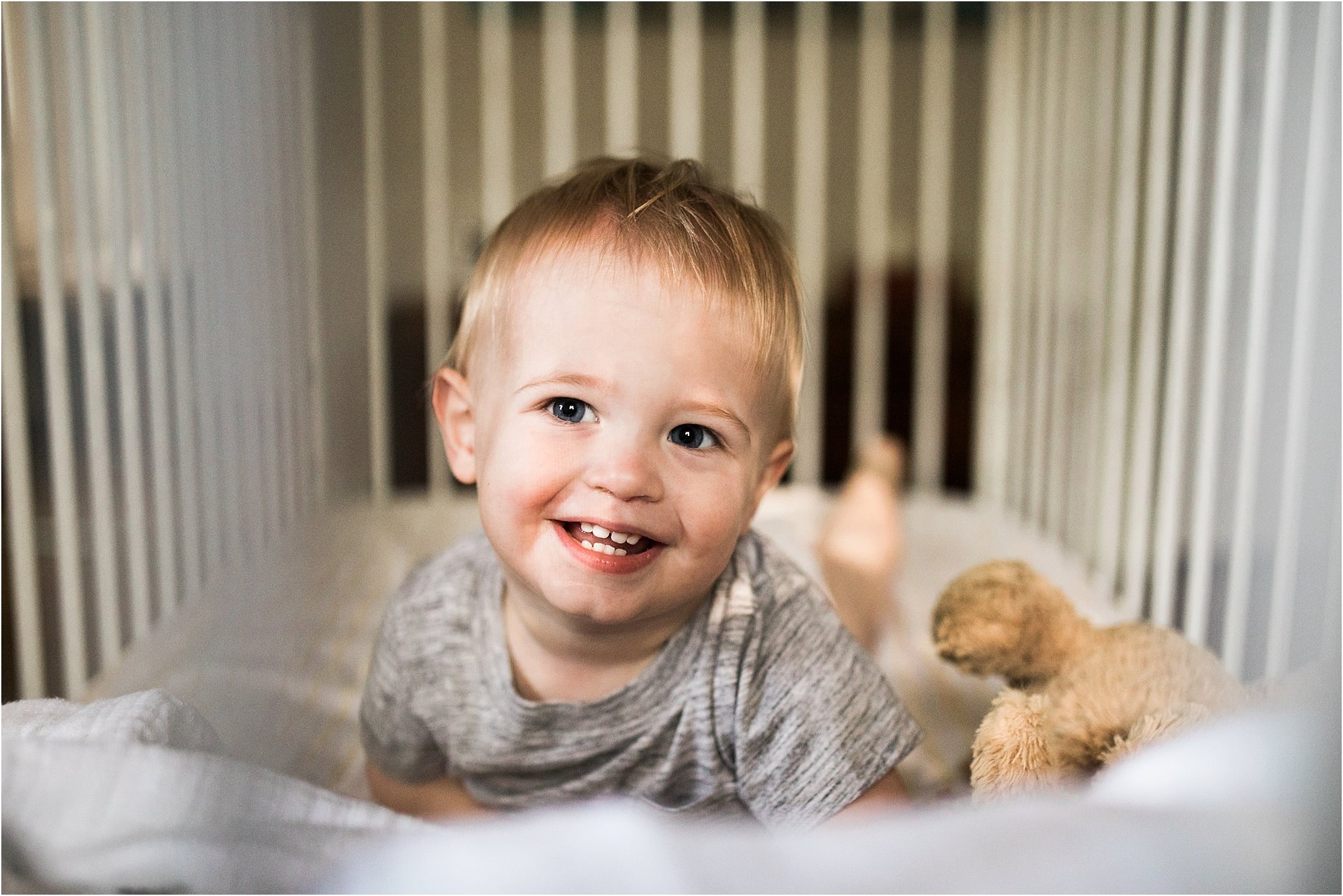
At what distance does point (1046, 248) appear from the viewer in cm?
141

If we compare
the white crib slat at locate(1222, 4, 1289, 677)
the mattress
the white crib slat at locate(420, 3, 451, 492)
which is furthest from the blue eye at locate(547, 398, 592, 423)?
the white crib slat at locate(420, 3, 451, 492)

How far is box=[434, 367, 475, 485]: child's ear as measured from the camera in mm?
686

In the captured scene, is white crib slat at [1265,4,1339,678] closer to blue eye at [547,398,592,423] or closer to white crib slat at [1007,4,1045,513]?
blue eye at [547,398,592,423]

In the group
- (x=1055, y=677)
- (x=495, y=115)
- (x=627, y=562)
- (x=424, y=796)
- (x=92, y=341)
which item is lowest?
(x=424, y=796)

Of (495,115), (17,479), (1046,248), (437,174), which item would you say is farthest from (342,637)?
(1046,248)

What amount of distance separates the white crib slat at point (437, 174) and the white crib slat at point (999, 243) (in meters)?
0.66

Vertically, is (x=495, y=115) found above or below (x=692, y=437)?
above

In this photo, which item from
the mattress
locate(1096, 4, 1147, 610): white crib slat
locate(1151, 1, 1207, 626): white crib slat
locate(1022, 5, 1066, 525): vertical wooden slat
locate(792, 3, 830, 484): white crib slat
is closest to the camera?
the mattress

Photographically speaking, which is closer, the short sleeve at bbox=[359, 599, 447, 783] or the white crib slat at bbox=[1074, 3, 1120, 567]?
the short sleeve at bbox=[359, 599, 447, 783]

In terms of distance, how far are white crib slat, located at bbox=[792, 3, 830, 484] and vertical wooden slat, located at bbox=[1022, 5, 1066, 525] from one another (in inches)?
13.2

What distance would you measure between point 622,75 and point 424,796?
1.14m

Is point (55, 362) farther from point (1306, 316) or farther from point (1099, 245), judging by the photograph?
point (1099, 245)

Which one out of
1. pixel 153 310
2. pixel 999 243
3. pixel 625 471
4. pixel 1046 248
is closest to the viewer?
pixel 625 471

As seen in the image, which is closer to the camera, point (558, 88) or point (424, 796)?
point (424, 796)
